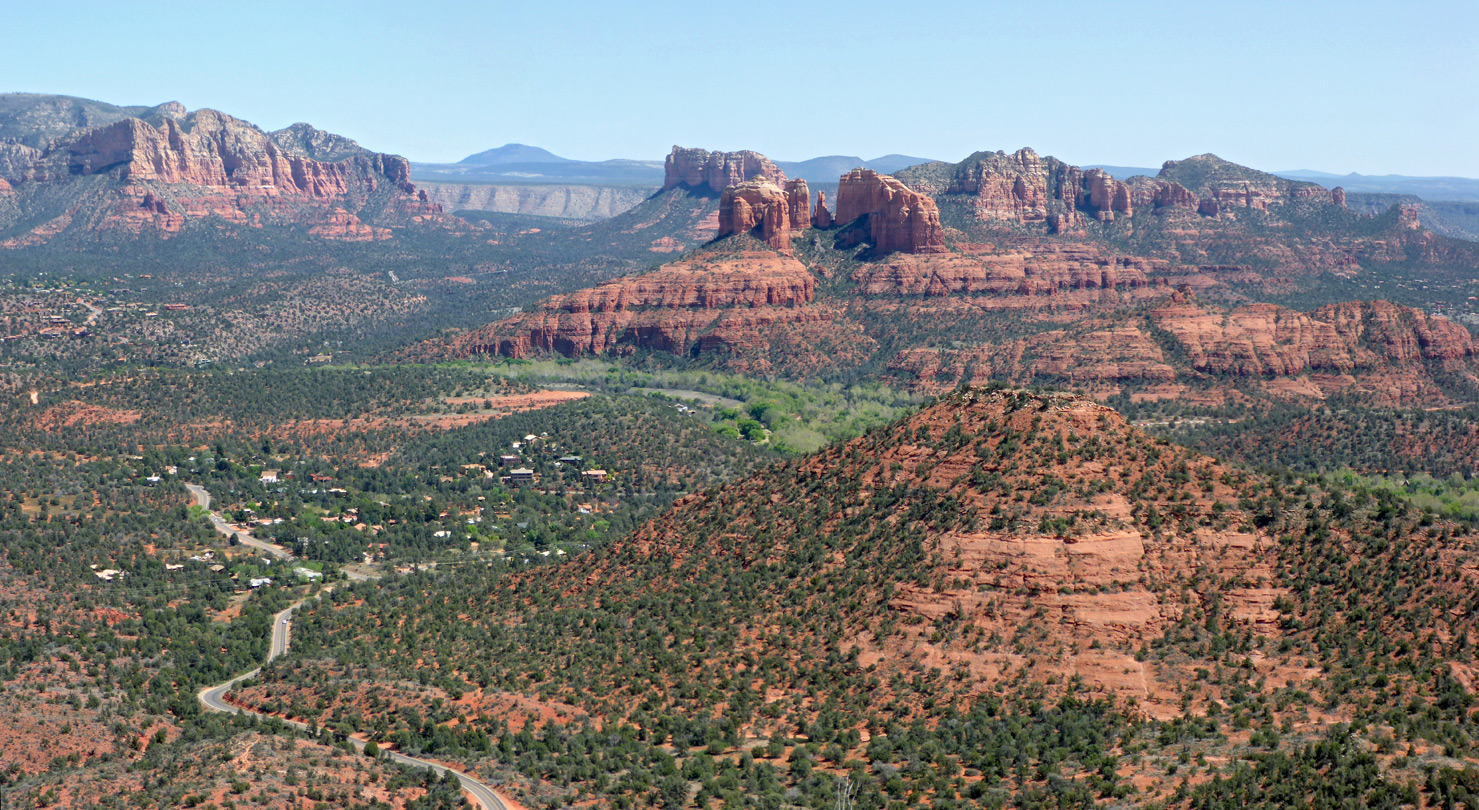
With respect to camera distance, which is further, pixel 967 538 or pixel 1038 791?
pixel 967 538

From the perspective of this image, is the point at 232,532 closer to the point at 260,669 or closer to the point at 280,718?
the point at 260,669

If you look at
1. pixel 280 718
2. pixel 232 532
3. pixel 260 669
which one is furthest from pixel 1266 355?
pixel 280 718

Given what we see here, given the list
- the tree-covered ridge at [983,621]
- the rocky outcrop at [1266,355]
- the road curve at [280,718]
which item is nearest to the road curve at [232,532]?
the road curve at [280,718]

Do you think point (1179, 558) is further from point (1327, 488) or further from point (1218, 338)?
point (1218, 338)

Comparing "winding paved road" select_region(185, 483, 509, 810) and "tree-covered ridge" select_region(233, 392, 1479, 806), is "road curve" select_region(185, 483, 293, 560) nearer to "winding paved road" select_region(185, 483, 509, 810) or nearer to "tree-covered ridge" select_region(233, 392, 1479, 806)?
"winding paved road" select_region(185, 483, 509, 810)

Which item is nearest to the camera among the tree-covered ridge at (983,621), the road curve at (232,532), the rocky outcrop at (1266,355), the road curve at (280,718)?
the tree-covered ridge at (983,621)

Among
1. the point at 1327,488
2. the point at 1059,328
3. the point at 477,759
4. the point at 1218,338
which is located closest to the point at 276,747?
the point at 477,759

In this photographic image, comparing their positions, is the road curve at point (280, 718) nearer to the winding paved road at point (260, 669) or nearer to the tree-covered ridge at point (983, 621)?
the winding paved road at point (260, 669)

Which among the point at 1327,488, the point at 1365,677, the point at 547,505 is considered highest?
the point at 1327,488
